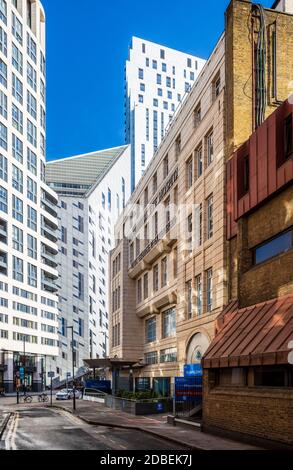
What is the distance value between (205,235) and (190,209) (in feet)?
14.2

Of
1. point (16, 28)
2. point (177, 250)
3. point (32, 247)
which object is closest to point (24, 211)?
point (32, 247)

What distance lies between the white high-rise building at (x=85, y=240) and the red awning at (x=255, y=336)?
353 ft

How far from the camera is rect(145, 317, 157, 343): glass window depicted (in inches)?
2337

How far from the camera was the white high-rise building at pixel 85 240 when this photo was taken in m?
141

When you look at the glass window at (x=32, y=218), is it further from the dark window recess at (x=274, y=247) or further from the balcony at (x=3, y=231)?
the dark window recess at (x=274, y=247)

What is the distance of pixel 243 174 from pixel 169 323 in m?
26.0

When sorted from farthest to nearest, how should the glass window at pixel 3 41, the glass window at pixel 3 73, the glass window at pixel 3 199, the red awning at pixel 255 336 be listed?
the glass window at pixel 3 41 < the glass window at pixel 3 73 < the glass window at pixel 3 199 < the red awning at pixel 255 336

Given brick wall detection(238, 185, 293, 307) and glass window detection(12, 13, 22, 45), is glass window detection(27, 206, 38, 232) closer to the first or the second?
glass window detection(12, 13, 22, 45)

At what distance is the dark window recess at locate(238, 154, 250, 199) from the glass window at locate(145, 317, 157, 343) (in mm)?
31873

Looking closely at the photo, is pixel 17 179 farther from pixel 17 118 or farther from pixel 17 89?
pixel 17 89

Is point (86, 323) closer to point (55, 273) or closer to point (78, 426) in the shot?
point (55, 273)

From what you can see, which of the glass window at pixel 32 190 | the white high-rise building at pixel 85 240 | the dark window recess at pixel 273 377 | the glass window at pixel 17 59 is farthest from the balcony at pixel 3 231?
the dark window recess at pixel 273 377

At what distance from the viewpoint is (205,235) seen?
37.5 metres

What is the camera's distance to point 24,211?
109 meters
